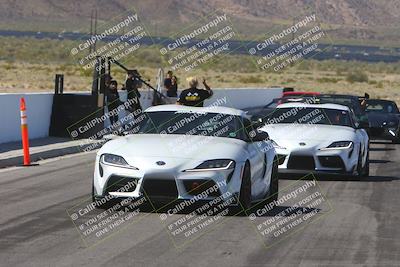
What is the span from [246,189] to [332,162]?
5327mm

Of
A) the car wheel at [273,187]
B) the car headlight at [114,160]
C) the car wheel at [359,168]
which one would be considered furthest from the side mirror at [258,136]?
the car wheel at [359,168]

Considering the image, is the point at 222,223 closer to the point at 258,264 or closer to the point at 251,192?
the point at 251,192

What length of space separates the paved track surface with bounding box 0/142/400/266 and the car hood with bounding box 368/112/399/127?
13.6 meters

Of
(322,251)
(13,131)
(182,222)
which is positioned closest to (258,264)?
(322,251)

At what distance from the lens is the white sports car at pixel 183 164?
1197cm

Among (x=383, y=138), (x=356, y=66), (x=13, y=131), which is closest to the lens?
(x=13, y=131)

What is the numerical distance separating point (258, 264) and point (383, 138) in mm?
20116

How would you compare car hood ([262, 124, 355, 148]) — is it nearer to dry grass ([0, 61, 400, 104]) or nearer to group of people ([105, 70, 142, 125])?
group of people ([105, 70, 142, 125])

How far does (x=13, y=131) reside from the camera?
905 inches

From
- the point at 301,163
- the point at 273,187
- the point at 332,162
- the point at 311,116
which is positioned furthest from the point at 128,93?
the point at 273,187

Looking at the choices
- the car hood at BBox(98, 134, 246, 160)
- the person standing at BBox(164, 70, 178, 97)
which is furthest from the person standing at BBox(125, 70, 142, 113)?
the car hood at BBox(98, 134, 246, 160)

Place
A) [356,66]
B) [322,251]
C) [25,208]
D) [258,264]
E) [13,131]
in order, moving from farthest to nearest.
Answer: [356,66], [13,131], [25,208], [322,251], [258,264]

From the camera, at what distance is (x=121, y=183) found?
12062mm

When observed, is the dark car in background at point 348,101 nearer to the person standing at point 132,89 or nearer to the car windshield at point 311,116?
the car windshield at point 311,116
